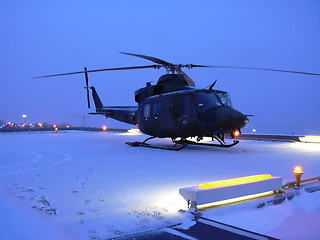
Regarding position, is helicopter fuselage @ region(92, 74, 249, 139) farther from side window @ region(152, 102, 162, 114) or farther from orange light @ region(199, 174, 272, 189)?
orange light @ region(199, 174, 272, 189)

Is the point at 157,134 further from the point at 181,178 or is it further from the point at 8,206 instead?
the point at 8,206

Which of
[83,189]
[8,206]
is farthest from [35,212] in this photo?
[83,189]

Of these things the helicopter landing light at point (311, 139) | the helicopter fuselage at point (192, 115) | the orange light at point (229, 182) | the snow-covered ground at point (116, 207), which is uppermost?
the helicopter fuselage at point (192, 115)

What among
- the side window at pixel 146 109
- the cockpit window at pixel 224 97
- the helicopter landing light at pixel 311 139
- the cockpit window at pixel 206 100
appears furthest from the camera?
the helicopter landing light at pixel 311 139

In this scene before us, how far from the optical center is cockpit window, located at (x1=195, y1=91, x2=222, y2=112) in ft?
33.8

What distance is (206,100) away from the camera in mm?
10414

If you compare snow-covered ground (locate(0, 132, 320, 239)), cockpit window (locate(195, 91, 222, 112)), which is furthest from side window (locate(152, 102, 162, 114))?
snow-covered ground (locate(0, 132, 320, 239))

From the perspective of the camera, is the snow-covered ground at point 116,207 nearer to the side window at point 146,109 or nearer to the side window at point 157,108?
the side window at point 157,108

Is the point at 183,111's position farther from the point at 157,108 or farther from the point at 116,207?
the point at 116,207

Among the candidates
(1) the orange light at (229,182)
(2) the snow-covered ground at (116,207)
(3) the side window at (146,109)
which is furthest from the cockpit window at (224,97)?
(1) the orange light at (229,182)

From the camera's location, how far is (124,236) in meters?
2.67

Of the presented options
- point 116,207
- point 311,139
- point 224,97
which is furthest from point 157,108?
point 311,139

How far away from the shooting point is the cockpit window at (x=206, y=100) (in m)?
10.3

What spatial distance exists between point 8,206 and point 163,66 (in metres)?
9.81
